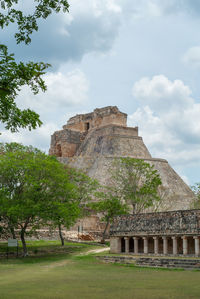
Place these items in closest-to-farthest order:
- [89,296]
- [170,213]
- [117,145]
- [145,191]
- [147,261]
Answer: [89,296] < [147,261] < [170,213] < [145,191] < [117,145]

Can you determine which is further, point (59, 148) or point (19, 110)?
point (59, 148)

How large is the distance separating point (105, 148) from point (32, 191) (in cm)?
4326

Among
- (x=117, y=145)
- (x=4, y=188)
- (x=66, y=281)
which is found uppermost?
(x=117, y=145)

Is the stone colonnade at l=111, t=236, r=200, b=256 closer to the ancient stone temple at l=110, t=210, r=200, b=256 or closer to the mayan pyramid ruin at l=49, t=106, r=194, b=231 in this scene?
the ancient stone temple at l=110, t=210, r=200, b=256

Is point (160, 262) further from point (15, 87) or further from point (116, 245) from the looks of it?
point (15, 87)

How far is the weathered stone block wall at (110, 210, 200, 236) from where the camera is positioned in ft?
77.6

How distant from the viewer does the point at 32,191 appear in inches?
1195

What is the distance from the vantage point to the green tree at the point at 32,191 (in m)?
29.7

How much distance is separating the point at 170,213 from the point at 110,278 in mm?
9569

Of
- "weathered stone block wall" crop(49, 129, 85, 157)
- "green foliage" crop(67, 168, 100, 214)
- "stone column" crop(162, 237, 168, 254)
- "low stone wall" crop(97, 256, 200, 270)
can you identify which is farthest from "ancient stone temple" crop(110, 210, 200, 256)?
"weathered stone block wall" crop(49, 129, 85, 157)

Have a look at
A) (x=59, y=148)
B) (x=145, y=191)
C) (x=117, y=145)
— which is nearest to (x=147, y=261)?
(x=145, y=191)

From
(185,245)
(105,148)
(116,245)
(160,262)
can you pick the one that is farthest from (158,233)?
(105,148)

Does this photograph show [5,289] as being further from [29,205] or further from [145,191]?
[145,191]

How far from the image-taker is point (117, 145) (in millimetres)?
72375
